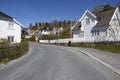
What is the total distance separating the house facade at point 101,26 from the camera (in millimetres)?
41562

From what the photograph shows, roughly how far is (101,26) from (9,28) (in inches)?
780

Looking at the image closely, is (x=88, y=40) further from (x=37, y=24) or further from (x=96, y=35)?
(x=37, y=24)

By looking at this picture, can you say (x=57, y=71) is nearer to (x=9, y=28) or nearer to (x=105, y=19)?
(x=9, y=28)

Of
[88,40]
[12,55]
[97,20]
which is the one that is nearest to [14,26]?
[88,40]

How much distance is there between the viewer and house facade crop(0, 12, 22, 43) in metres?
38.6

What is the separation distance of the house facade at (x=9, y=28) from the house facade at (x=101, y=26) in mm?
15214

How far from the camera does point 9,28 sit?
132 feet

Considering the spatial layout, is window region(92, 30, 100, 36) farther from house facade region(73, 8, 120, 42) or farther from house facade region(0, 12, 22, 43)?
house facade region(0, 12, 22, 43)

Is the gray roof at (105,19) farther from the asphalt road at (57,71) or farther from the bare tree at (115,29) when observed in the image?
the asphalt road at (57,71)

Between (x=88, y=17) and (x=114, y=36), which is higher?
(x=88, y=17)

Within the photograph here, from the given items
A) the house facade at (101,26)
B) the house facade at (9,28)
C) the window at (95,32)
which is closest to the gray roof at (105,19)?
the house facade at (101,26)

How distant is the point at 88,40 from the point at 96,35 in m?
2.65

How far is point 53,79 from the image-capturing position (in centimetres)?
925

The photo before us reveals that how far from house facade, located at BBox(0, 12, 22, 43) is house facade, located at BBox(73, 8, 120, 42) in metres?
15.2
